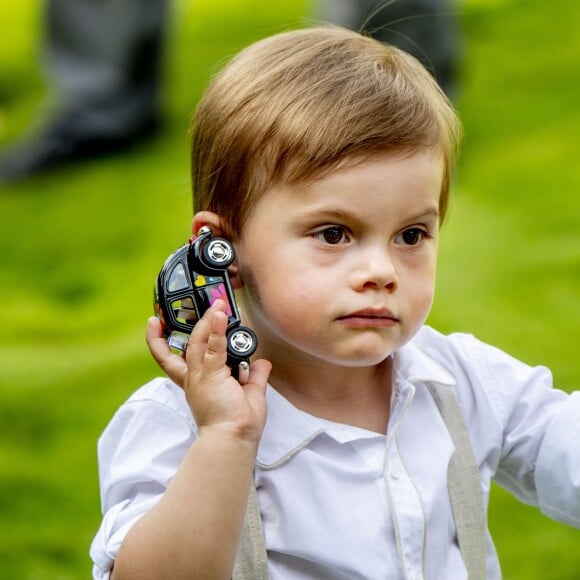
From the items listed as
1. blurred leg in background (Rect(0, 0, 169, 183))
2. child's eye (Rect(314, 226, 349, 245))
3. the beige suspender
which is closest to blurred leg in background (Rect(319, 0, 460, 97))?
blurred leg in background (Rect(0, 0, 169, 183))

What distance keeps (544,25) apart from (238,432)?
3973 mm

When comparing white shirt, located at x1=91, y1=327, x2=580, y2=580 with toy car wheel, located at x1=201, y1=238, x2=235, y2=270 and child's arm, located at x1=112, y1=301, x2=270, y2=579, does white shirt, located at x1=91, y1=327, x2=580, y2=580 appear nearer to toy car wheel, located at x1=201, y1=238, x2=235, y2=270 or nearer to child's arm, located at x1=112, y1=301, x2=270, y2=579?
child's arm, located at x1=112, y1=301, x2=270, y2=579

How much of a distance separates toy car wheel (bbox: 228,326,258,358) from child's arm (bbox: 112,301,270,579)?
0.05ft

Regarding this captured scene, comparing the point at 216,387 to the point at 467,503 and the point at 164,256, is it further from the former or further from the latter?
the point at 164,256

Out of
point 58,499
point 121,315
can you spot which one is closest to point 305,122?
point 58,499

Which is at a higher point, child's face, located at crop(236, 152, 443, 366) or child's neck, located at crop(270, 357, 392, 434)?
child's face, located at crop(236, 152, 443, 366)

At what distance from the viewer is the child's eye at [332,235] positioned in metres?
1.63

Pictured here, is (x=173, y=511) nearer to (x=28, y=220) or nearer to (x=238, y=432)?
(x=238, y=432)

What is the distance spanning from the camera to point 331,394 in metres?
1.79

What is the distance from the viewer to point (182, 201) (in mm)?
4438

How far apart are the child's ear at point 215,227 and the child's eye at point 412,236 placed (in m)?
0.25

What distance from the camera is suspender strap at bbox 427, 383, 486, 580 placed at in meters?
1.74

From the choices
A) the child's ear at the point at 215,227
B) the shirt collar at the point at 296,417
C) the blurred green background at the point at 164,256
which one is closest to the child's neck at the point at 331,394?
the shirt collar at the point at 296,417

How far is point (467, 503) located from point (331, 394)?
25 cm
